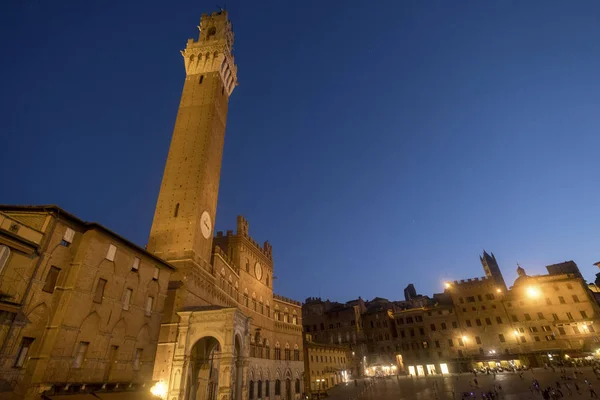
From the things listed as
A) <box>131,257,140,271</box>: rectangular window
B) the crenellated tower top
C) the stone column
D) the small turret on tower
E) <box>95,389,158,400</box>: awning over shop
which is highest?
the crenellated tower top

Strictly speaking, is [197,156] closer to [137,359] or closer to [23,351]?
[137,359]

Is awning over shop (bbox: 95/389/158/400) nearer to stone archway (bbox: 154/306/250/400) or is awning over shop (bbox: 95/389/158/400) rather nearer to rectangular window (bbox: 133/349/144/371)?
rectangular window (bbox: 133/349/144/371)

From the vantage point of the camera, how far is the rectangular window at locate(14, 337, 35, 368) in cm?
1374

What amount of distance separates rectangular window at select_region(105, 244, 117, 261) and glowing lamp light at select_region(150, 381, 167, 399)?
343 inches

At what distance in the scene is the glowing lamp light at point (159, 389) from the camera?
20172 millimetres

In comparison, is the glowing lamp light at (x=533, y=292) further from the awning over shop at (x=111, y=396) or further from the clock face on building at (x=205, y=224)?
the awning over shop at (x=111, y=396)

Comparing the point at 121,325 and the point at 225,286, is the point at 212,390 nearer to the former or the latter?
the point at 225,286

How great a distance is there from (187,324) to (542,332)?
58845 mm

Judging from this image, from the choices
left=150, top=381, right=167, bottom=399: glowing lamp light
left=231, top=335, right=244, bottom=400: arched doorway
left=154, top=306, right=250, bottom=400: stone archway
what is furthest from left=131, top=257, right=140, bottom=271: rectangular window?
left=231, top=335, right=244, bottom=400: arched doorway

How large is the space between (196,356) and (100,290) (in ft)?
36.1

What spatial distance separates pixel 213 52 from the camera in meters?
41.4

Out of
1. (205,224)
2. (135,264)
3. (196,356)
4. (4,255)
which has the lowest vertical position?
(196,356)

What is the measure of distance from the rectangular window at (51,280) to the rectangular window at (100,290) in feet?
6.66

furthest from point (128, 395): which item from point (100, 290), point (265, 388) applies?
point (265, 388)
